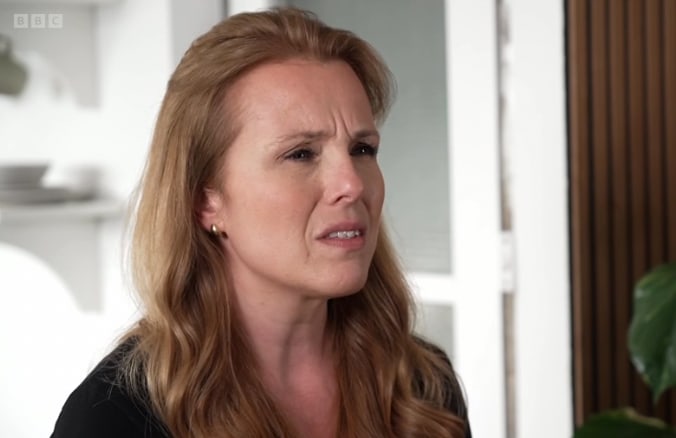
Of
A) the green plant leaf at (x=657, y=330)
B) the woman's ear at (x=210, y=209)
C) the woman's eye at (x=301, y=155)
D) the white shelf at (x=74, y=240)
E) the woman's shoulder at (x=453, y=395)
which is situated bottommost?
the woman's shoulder at (x=453, y=395)

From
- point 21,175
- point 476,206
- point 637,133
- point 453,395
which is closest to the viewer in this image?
point 453,395

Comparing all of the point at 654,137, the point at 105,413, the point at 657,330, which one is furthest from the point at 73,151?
the point at 657,330

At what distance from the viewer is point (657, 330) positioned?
76cm

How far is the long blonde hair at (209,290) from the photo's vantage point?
149cm

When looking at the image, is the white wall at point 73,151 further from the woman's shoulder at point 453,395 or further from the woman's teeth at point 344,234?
the woman's teeth at point 344,234

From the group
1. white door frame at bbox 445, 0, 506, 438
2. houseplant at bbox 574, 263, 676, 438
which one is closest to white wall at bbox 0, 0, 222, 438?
white door frame at bbox 445, 0, 506, 438

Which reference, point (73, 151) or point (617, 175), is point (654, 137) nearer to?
point (617, 175)

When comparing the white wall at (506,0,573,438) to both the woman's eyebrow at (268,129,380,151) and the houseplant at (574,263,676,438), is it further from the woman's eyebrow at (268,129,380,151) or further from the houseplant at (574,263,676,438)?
the houseplant at (574,263,676,438)

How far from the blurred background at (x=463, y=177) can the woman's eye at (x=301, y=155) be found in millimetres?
538

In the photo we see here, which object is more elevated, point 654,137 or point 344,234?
point 654,137

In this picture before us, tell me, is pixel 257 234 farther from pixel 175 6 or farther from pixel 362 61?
pixel 175 6

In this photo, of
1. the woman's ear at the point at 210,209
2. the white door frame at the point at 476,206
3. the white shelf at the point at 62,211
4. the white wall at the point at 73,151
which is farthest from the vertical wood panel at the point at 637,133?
the white shelf at the point at 62,211

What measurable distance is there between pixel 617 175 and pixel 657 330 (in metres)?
1.16

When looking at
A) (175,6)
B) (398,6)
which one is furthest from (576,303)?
(175,6)
